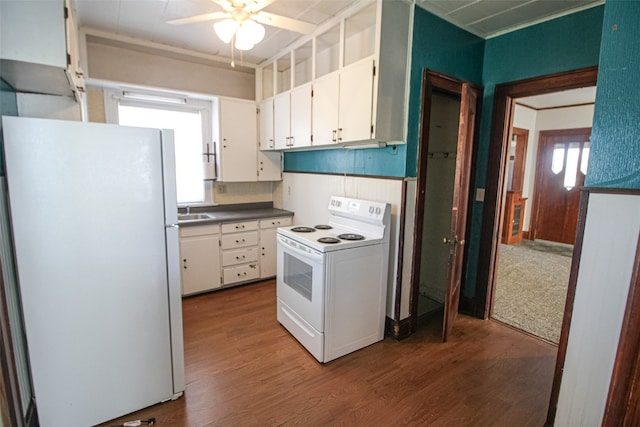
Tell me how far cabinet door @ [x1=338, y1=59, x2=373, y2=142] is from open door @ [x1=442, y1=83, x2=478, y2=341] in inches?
28.4

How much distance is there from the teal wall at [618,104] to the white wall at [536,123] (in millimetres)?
4518

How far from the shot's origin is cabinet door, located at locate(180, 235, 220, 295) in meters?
3.36

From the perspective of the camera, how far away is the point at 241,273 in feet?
12.3

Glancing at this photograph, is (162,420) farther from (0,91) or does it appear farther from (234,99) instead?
(234,99)

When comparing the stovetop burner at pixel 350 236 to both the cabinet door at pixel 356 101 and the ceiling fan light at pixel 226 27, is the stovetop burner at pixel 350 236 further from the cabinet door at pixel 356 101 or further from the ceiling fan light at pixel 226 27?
the ceiling fan light at pixel 226 27

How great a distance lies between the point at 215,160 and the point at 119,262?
2.38 m

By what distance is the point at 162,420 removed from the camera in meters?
1.80

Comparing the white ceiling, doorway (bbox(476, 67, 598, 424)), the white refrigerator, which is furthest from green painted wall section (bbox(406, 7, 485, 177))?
the white ceiling

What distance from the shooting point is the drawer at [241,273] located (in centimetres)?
365

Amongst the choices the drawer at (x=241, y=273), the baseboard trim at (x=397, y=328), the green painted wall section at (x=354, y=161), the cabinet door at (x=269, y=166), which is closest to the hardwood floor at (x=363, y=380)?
the baseboard trim at (x=397, y=328)

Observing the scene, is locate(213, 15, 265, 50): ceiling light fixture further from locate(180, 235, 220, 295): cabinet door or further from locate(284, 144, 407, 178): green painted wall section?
locate(180, 235, 220, 295): cabinet door

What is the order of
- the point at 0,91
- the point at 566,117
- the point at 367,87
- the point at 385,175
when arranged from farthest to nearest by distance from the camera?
the point at 566,117, the point at 385,175, the point at 367,87, the point at 0,91

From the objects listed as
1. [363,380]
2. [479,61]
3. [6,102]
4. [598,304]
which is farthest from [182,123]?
[598,304]

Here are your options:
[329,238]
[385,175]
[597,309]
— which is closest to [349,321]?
[329,238]
